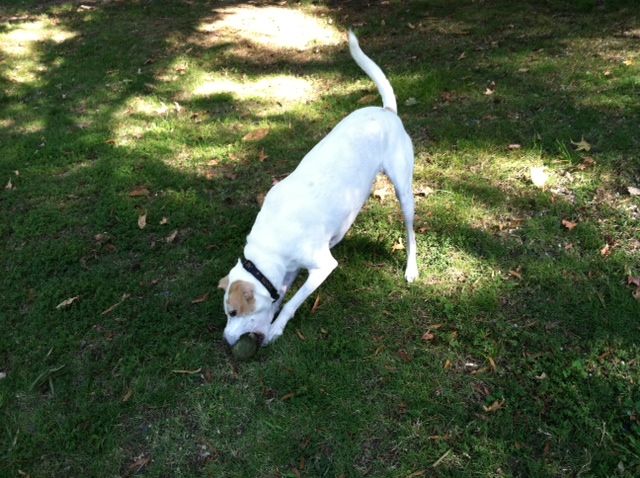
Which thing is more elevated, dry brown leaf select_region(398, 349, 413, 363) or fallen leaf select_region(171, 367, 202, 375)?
dry brown leaf select_region(398, 349, 413, 363)

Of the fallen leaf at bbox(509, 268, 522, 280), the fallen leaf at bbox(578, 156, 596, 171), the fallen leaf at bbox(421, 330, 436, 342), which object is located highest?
the fallen leaf at bbox(578, 156, 596, 171)

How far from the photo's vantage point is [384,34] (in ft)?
29.3

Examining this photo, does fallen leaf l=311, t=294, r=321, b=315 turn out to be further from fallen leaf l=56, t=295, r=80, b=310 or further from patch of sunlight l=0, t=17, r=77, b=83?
patch of sunlight l=0, t=17, r=77, b=83

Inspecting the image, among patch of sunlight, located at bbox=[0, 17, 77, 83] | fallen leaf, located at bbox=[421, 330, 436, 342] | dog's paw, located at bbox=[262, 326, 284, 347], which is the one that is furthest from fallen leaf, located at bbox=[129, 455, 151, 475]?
patch of sunlight, located at bbox=[0, 17, 77, 83]

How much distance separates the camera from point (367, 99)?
672 centimetres

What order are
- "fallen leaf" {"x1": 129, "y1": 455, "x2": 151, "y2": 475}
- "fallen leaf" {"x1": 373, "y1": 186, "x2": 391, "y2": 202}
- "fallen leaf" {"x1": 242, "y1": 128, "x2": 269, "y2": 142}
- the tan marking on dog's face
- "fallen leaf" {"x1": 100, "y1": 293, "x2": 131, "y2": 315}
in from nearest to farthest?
"fallen leaf" {"x1": 129, "y1": 455, "x2": 151, "y2": 475}, the tan marking on dog's face, "fallen leaf" {"x1": 100, "y1": 293, "x2": 131, "y2": 315}, "fallen leaf" {"x1": 373, "y1": 186, "x2": 391, "y2": 202}, "fallen leaf" {"x1": 242, "y1": 128, "x2": 269, "y2": 142}

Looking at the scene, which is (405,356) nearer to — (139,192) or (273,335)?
(273,335)

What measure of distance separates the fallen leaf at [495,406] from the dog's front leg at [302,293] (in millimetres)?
1348

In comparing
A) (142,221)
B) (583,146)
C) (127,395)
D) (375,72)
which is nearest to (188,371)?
(127,395)

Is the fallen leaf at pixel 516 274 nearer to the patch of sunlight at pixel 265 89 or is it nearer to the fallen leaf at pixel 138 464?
the fallen leaf at pixel 138 464

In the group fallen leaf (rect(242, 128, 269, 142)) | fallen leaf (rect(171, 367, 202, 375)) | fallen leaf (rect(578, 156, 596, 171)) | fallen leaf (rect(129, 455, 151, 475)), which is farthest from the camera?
fallen leaf (rect(242, 128, 269, 142))

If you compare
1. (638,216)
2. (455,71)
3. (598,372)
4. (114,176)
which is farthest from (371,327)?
(455,71)

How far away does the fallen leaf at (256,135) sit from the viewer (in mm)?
6246

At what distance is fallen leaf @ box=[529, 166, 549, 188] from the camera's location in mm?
4855
